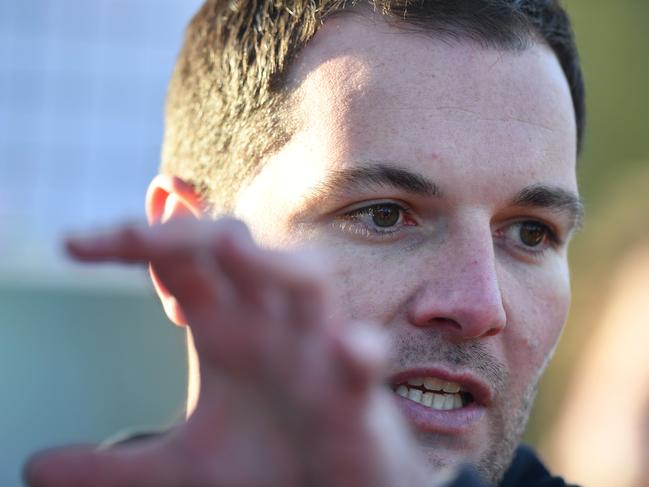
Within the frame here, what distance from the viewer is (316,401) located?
1.24m

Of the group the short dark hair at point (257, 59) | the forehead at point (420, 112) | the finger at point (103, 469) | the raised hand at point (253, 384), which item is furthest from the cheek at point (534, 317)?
the finger at point (103, 469)

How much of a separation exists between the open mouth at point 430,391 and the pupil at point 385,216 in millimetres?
403

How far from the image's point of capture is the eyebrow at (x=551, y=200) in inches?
99.7

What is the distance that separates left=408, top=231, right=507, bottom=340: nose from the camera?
2287 millimetres

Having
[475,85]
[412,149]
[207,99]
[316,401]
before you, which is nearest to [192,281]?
[316,401]

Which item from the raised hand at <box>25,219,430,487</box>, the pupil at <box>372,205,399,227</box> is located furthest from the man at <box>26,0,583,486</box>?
the raised hand at <box>25,219,430,487</box>

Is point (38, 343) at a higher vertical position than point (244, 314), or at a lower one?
lower

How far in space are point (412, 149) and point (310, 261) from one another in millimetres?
1241

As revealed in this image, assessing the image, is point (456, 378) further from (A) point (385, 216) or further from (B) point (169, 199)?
(B) point (169, 199)

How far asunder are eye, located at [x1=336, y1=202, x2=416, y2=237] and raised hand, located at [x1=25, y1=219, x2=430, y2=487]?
3.93 ft

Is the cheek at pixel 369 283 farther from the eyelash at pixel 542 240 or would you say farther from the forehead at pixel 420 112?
the eyelash at pixel 542 240

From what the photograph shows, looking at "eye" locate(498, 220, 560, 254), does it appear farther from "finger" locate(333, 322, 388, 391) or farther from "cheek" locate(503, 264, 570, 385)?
"finger" locate(333, 322, 388, 391)

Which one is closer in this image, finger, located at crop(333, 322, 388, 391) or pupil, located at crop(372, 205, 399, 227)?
finger, located at crop(333, 322, 388, 391)

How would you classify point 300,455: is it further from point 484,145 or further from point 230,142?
point 230,142
